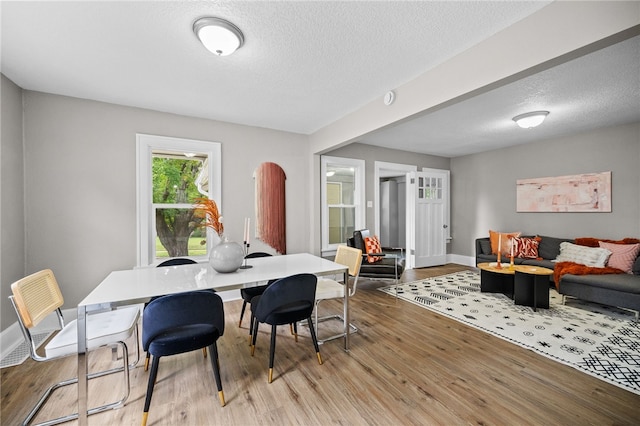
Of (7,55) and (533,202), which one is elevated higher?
(7,55)

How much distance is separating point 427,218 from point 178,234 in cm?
492

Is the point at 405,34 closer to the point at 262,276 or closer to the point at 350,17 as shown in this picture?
the point at 350,17

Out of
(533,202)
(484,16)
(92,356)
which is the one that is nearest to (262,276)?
(92,356)

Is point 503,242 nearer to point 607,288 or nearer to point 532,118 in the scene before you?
point 607,288

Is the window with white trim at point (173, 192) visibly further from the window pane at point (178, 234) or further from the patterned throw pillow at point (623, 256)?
the patterned throw pillow at point (623, 256)

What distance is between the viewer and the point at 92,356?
235cm

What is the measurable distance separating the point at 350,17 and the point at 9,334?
4037mm

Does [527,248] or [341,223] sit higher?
[341,223]

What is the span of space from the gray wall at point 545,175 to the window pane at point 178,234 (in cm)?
570

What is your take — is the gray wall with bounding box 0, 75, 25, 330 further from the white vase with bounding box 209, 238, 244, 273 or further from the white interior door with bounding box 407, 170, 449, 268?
the white interior door with bounding box 407, 170, 449, 268

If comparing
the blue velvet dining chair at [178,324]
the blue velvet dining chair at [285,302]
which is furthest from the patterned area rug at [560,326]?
the blue velvet dining chair at [178,324]

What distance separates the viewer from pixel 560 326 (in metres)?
2.83

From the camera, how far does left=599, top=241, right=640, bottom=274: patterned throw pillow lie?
3545 mm

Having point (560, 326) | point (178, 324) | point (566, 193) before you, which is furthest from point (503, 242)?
point (178, 324)
